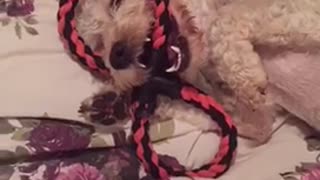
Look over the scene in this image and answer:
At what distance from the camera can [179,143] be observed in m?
1.40

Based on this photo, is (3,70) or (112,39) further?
(3,70)

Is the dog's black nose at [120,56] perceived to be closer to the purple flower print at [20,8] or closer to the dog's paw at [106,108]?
the dog's paw at [106,108]

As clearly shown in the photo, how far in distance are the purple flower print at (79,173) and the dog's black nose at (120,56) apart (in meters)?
0.19

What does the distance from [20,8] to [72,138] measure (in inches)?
12.7

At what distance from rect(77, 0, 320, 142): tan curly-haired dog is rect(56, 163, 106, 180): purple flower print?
6.2 inches

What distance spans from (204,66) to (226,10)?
0.37 feet

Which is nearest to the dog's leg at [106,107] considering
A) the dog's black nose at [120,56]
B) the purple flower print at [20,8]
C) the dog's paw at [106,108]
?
the dog's paw at [106,108]

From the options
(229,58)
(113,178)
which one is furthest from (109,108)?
(229,58)

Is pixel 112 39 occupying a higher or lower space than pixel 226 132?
higher

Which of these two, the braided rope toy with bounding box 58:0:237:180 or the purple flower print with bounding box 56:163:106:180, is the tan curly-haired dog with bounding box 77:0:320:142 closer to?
the braided rope toy with bounding box 58:0:237:180

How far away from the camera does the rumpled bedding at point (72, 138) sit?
4.46 ft

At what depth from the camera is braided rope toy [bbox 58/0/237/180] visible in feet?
4.40

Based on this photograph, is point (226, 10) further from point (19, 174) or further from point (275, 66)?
point (19, 174)

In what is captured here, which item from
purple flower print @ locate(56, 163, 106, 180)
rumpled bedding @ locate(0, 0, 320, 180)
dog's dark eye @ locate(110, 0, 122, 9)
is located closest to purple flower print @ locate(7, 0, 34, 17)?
rumpled bedding @ locate(0, 0, 320, 180)
